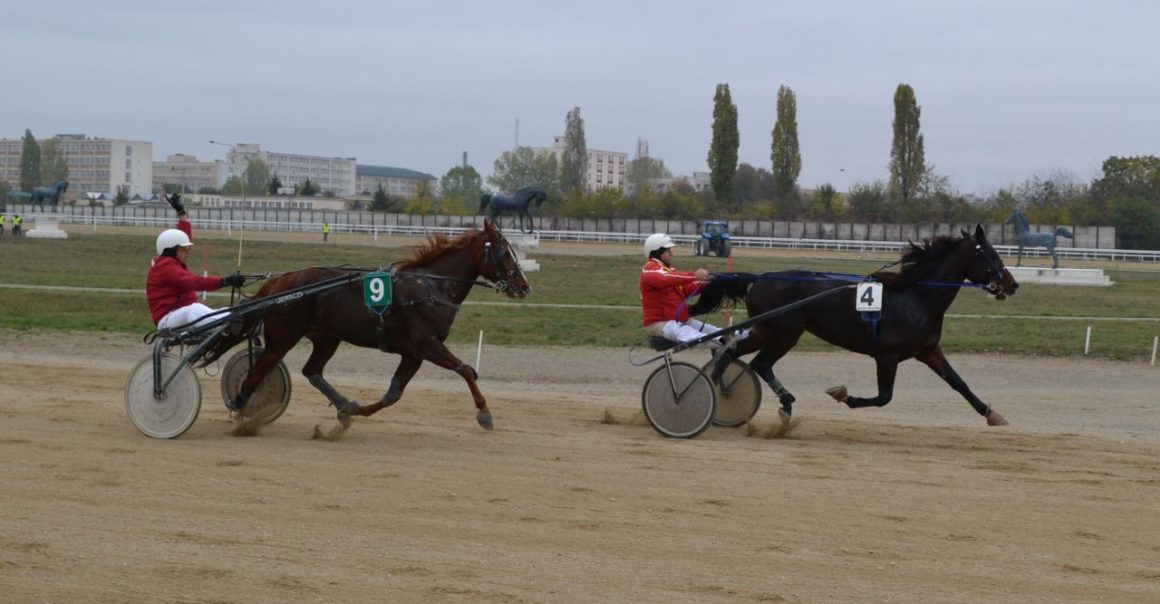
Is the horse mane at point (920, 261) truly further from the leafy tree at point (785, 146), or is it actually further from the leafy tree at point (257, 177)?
the leafy tree at point (257, 177)

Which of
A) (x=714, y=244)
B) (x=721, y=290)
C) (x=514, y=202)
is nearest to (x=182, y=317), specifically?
(x=721, y=290)

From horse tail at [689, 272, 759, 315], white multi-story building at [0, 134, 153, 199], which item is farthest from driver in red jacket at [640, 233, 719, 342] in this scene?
white multi-story building at [0, 134, 153, 199]

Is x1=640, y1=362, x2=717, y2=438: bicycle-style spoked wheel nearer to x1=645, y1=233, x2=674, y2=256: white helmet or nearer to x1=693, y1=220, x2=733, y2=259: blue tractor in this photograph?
x1=645, y1=233, x2=674, y2=256: white helmet

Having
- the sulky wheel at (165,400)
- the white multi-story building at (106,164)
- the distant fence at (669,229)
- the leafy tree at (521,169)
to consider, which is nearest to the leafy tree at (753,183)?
the leafy tree at (521,169)

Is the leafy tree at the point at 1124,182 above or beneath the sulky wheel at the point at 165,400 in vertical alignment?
above

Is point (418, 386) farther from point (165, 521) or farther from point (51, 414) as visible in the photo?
point (165, 521)

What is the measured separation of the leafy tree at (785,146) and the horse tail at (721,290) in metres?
68.3

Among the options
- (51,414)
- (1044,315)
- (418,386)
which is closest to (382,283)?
(51,414)

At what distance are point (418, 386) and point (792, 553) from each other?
8.77m

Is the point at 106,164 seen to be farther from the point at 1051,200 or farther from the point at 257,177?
the point at 1051,200

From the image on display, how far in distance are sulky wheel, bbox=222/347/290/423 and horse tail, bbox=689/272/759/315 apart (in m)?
3.70

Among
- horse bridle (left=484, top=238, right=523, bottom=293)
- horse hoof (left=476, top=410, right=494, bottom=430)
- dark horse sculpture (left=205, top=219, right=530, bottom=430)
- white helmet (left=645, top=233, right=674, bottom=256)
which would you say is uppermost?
white helmet (left=645, top=233, right=674, bottom=256)

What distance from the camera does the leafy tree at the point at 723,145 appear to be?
78875 millimetres

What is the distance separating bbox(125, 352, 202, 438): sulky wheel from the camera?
11016mm
